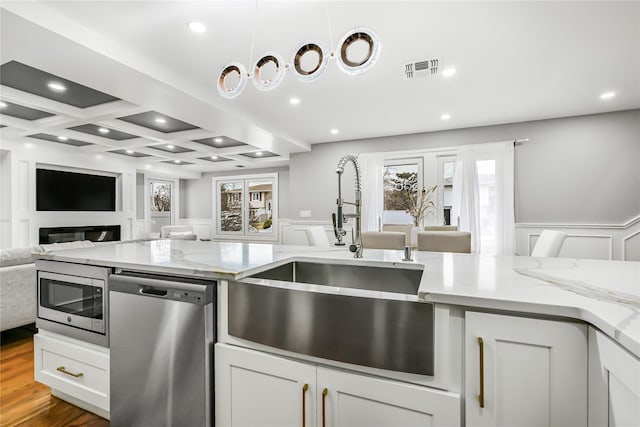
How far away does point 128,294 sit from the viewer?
1.30m

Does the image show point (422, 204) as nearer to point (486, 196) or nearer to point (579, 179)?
point (486, 196)

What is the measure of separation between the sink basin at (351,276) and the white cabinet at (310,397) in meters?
0.42

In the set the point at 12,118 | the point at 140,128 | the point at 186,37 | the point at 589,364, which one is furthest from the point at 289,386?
the point at 12,118

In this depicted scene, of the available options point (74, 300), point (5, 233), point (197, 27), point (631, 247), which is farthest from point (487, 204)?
point (5, 233)

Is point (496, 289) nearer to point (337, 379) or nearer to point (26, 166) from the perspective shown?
point (337, 379)

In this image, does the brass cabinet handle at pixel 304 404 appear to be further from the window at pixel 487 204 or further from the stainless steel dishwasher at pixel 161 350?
the window at pixel 487 204

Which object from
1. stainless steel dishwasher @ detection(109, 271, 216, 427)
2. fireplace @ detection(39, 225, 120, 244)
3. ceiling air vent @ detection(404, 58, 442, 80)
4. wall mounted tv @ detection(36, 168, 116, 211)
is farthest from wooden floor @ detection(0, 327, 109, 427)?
wall mounted tv @ detection(36, 168, 116, 211)

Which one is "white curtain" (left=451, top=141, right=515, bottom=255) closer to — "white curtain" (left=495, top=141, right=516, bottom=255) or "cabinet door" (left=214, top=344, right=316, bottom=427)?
"white curtain" (left=495, top=141, right=516, bottom=255)

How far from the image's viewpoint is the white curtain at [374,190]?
488cm

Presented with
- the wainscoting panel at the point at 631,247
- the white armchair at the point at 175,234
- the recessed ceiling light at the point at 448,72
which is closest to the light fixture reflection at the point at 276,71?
the recessed ceiling light at the point at 448,72

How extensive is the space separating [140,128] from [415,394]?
465 centimetres

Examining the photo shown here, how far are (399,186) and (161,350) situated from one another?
14.0 feet

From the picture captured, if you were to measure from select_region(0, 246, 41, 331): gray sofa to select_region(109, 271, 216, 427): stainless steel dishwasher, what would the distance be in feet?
5.84

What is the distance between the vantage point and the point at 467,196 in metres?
4.34
